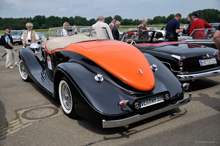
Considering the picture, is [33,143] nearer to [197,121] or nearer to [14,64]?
[197,121]

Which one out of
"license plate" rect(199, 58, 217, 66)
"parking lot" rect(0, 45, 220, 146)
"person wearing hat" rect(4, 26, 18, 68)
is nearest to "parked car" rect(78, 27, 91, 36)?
"parking lot" rect(0, 45, 220, 146)

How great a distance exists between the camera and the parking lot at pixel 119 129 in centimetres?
304

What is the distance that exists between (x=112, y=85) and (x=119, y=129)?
2.36ft

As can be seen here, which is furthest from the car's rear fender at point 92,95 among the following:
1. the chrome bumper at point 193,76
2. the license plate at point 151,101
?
the chrome bumper at point 193,76

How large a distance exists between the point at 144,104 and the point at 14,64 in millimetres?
7998

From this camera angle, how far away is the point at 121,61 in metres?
3.75

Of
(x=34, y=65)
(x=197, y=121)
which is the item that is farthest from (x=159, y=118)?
(x=34, y=65)

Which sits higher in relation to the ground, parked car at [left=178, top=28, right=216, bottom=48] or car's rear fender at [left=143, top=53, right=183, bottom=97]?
parked car at [left=178, top=28, right=216, bottom=48]

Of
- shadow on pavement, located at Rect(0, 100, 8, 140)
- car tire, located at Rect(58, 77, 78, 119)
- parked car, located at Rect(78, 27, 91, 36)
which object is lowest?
shadow on pavement, located at Rect(0, 100, 8, 140)

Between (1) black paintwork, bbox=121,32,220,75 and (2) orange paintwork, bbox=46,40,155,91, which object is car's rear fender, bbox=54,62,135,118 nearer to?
(2) orange paintwork, bbox=46,40,155,91

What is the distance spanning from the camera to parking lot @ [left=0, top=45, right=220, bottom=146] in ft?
9.99

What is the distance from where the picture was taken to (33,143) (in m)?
3.06

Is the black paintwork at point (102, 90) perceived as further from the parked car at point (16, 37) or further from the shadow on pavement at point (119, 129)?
the parked car at point (16, 37)

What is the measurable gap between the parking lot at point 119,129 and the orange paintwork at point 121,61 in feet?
2.31
